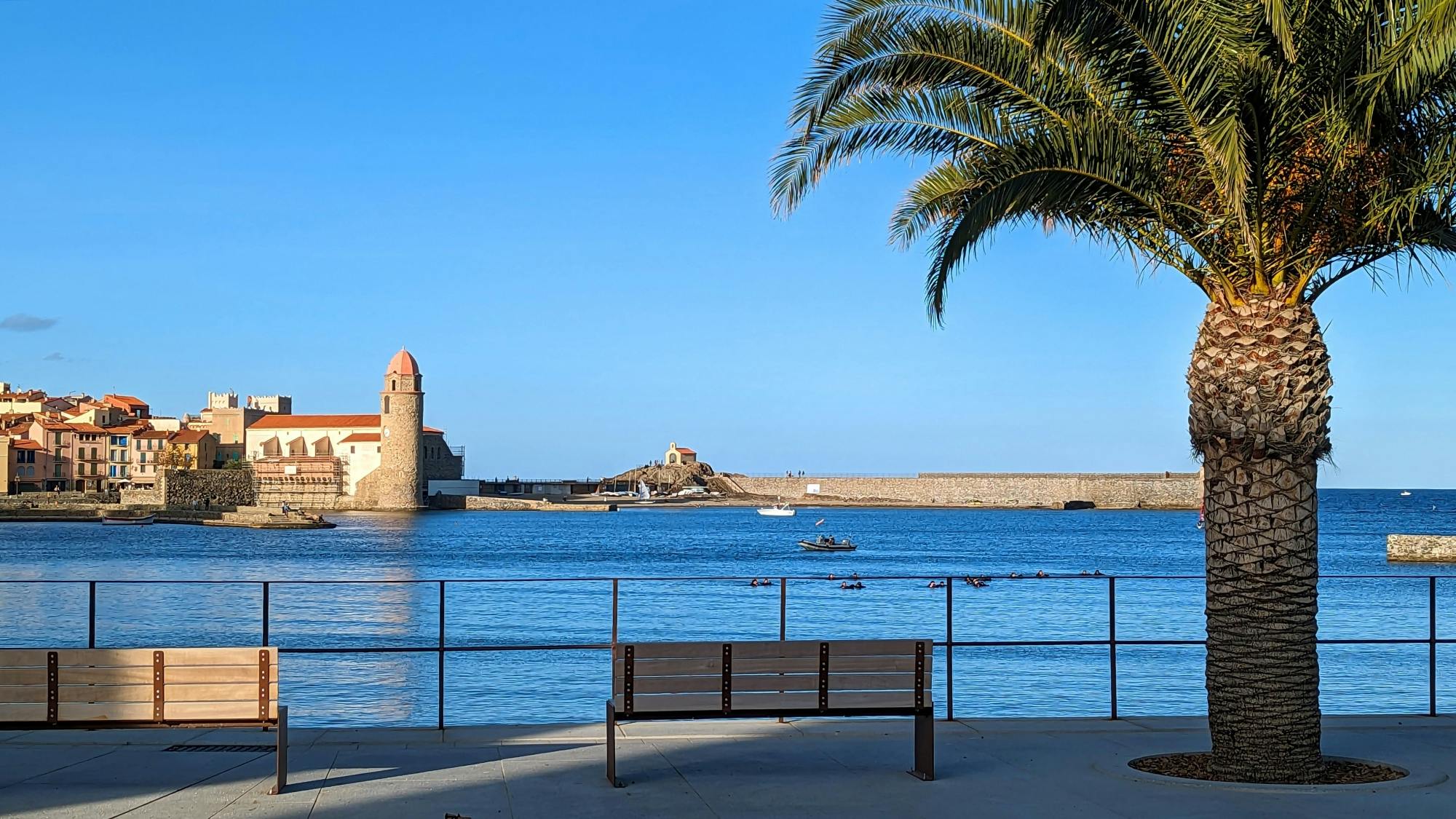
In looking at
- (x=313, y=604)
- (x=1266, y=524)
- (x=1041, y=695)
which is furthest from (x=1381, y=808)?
(x=313, y=604)

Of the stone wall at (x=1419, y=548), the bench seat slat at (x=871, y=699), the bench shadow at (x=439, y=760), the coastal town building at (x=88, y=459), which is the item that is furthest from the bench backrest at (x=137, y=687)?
the coastal town building at (x=88, y=459)

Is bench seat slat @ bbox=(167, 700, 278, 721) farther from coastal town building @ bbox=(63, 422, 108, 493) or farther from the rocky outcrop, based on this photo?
the rocky outcrop

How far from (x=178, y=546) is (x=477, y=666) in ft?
200

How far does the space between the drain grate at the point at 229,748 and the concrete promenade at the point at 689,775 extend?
78 millimetres

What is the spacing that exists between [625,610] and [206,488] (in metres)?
96.6

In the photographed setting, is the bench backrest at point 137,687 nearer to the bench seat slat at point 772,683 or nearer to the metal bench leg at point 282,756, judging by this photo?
the metal bench leg at point 282,756

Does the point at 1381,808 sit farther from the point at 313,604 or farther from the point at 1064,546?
the point at 1064,546

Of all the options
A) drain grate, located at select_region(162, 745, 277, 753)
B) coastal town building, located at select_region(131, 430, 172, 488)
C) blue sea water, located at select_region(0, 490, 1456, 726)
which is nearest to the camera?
drain grate, located at select_region(162, 745, 277, 753)

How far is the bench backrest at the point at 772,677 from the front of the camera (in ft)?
23.8

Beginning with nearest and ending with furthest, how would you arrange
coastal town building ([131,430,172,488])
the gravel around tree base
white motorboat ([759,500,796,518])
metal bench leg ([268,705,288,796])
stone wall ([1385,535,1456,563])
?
metal bench leg ([268,705,288,796]) < the gravel around tree base < stone wall ([1385,535,1456,563]) < coastal town building ([131,430,172,488]) < white motorboat ([759,500,796,518])

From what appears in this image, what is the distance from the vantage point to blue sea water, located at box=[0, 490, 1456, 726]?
63.3 feet

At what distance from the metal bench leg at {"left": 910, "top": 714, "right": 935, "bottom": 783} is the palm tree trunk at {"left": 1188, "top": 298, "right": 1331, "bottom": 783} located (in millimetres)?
1656

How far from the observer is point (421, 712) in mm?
17609

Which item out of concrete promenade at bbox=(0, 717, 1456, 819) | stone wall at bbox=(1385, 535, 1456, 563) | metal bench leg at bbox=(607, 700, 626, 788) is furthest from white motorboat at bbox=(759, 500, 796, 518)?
metal bench leg at bbox=(607, 700, 626, 788)
